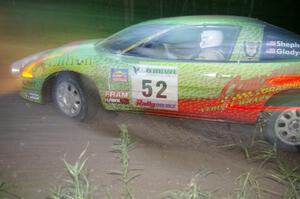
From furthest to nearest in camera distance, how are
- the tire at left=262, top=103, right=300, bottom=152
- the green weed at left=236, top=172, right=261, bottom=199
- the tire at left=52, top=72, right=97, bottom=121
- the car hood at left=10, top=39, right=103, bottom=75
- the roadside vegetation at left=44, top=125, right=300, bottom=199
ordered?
the car hood at left=10, top=39, right=103, bottom=75 < the tire at left=52, top=72, right=97, bottom=121 < the tire at left=262, top=103, right=300, bottom=152 < the green weed at left=236, top=172, right=261, bottom=199 < the roadside vegetation at left=44, top=125, right=300, bottom=199

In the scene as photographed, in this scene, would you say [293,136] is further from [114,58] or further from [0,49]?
[0,49]

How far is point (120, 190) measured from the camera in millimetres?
3977

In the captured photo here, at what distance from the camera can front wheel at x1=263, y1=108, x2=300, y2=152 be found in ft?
16.6

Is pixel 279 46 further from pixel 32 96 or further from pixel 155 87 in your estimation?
pixel 32 96

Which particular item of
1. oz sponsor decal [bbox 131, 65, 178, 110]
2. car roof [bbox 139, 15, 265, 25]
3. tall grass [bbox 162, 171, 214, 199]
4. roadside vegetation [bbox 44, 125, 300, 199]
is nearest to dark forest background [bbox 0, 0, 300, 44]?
car roof [bbox 139, 15, 265, 25]

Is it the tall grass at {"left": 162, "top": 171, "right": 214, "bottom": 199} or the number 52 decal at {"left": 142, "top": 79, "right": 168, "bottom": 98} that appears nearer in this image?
the tall grass at {"left": 162, "top": 171, "right": 214, "bottom": 199}

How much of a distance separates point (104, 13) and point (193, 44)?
1190 cm

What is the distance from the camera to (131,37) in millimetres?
5594

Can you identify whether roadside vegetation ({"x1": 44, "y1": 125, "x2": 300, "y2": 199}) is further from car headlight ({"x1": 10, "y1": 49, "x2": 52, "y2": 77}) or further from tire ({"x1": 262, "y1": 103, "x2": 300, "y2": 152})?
car headlight ({"x1": 10, "y1": 49, "x2": 52, "y2": 77})

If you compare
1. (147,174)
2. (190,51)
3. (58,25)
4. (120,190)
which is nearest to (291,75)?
(190,51)

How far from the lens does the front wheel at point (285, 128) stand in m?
5.05

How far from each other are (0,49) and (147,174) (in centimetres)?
673

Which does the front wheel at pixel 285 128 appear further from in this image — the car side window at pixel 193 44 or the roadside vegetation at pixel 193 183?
the car side window at pixel 193 44

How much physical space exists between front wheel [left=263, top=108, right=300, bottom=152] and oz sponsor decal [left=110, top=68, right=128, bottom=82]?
1.69 m
